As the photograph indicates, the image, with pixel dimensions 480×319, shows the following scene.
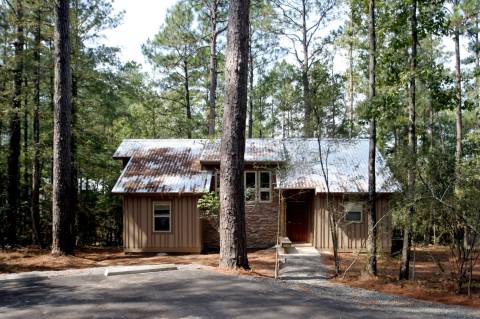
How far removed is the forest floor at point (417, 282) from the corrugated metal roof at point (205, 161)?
2849mm

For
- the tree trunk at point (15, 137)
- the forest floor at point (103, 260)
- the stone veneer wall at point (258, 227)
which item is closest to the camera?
the forest floor at point (103, 260)

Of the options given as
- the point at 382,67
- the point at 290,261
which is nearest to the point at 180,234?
the point at 290,261

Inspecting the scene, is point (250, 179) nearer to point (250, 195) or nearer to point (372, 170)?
point (250, 195)

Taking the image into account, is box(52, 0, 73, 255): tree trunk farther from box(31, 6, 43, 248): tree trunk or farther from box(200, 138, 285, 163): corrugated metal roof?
box(200, 138, 285, 163): corrugated metal roof

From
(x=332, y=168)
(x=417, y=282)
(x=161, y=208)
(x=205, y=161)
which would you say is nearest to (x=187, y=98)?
(x=205, y=161)

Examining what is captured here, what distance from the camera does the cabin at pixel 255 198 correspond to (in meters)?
15.4

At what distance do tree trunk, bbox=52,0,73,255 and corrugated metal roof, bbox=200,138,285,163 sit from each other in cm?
529

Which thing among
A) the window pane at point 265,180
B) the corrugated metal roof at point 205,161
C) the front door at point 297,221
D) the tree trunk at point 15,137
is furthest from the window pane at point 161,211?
the tree trunk at point 15,137

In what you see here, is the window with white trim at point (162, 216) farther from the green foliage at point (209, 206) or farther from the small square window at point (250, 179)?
the small square window at point (250, 179)

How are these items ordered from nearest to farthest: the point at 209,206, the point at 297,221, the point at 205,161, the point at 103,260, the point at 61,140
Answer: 1. the point at 61,140
2. the point at 103,260
3. the point at 209,206
4. the point at 205,161
5. the point at 297,221

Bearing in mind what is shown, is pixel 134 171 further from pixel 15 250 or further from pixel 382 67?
pixel 382 67

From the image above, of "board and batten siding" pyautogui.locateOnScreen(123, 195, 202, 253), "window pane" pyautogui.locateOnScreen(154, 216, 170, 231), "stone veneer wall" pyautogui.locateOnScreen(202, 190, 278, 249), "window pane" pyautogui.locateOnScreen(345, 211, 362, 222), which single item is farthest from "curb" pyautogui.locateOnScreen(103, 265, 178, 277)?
"window pane" pyautogui.locateOnScreen(345, 211, 362, 222)

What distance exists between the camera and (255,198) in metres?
16.7

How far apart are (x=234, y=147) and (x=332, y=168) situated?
7.73 m
